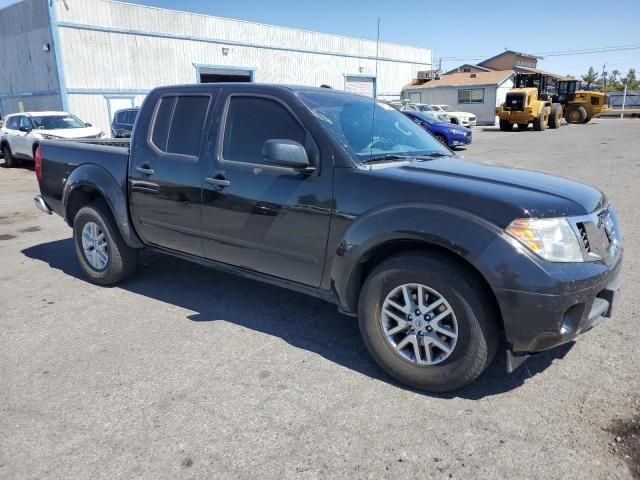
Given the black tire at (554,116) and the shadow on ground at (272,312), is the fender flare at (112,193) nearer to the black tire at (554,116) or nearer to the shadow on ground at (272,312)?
the shadow on ground at (272,312)

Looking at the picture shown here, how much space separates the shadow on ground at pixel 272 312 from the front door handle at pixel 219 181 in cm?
113

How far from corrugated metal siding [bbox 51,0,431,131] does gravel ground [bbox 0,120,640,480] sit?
66.5ft

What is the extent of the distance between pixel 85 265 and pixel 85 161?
1.05 meters

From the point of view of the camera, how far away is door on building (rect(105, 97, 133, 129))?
75.9 ft

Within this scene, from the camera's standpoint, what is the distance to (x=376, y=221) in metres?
3.13

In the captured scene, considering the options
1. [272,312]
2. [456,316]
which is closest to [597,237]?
[456,316]

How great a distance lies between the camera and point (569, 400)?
3.00 m

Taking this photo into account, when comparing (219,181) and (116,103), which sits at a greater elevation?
(116,103)

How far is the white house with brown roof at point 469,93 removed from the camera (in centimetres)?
→ 4172

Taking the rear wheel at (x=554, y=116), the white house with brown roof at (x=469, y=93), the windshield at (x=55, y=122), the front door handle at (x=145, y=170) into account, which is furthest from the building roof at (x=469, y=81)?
the front door handle at (x=145, y=170)

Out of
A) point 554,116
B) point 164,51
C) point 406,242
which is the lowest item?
point 554,116

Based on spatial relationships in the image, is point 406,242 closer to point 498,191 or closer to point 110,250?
point 498,191

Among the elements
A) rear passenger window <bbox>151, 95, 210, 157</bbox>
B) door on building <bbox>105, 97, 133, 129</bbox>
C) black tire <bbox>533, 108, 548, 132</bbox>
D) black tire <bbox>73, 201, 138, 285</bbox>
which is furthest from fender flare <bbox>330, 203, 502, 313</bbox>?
black tire <bbox>533, 108, 548, 132</bbox>

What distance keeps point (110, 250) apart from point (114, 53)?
69.7ft
